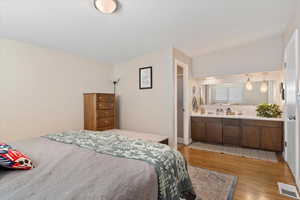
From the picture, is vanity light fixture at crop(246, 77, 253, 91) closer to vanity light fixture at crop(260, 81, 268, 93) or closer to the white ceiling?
vanity light fixture at crop(260, 81, 268, 93)

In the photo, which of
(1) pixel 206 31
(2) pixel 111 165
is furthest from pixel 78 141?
(1) pixel 206 31

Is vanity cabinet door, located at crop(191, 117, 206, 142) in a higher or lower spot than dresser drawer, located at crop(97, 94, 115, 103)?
lower

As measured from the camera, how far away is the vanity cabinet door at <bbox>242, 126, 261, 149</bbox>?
9.86ft

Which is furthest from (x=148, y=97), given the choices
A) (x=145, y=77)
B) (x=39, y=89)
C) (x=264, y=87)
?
(x=264, y=87)

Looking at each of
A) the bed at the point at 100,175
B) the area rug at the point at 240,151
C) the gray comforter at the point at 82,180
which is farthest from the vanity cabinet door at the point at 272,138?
the gray comforter at the point at 82,180

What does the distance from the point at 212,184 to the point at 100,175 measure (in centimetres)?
161

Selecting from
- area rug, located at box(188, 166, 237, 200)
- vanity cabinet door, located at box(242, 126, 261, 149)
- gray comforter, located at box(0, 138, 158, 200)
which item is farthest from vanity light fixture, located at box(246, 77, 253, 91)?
gray comforter, located at box(0, 138, 158, 200)

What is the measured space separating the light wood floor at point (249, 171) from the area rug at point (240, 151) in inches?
7.6

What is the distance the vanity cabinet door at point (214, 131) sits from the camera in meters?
3.40

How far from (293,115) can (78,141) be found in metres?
2.86

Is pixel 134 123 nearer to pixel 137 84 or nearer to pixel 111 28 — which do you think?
pixel 137 84

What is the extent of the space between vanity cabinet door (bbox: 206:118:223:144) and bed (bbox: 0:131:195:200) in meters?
2.34

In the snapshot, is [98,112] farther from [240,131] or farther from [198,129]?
[240,131]

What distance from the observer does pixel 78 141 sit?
1.62m
